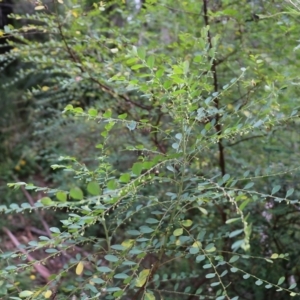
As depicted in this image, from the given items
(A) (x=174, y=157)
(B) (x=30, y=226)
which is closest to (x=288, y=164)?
(A) (x=174, y=157)

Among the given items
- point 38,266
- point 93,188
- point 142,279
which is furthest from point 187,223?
point 38,266

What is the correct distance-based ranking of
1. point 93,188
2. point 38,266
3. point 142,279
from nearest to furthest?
point 93,188 < point 142,279 < point 38,266

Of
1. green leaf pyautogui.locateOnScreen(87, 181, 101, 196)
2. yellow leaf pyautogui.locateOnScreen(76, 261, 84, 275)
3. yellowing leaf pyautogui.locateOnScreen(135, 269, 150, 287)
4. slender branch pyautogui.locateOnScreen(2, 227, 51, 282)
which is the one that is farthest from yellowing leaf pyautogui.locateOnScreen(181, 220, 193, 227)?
slender branch pyautogui.locateOnScreen(2, 227, 51, 282)

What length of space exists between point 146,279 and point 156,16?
1.41m

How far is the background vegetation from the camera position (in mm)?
924

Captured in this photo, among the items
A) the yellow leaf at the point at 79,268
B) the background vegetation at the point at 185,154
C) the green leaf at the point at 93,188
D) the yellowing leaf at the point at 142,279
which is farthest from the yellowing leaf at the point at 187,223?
the green leaf at the point at 93,188

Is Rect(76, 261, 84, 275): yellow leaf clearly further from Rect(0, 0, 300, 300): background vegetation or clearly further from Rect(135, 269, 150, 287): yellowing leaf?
Rect(135, 269, 150, 287): yellowing leaf

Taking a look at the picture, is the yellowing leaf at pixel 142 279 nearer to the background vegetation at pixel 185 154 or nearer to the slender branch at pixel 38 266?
the background vegetation at pixel 185 154

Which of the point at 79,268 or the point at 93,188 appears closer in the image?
the point at 93,188

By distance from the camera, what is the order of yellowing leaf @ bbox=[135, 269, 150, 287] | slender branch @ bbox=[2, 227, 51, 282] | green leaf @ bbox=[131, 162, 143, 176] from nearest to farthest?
green leaf @ bbox=[131, 162, 143, 176] < yellowing leaf @ bbox=[135, 269, 150, 287] < slender branch @ bbox=[2, 227, 51, 282]

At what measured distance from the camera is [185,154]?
930mm

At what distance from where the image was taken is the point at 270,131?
1484 millimetres

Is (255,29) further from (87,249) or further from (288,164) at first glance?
(87,249)

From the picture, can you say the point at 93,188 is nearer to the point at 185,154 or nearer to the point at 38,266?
the point at 185,154
